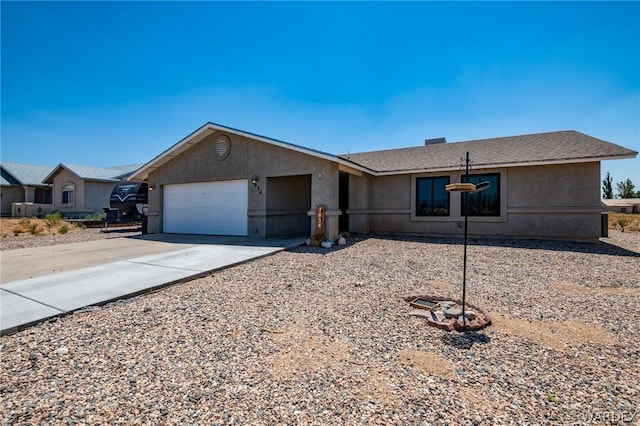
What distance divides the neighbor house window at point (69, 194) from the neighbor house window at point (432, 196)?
28.7 meters

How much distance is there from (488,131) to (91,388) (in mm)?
19153

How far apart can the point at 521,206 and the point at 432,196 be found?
3437 millimetres

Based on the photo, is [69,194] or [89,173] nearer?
[89,173]

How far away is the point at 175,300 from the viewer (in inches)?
194

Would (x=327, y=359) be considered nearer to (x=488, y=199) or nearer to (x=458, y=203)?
(x=458, y=203)

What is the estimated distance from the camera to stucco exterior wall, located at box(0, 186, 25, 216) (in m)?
27.5

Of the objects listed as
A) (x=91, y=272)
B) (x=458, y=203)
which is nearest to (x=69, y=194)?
(x=91, y=272)

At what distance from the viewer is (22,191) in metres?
28.9

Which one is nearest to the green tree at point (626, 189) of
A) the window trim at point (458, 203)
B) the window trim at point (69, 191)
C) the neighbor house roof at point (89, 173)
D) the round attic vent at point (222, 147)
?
the window trim at point (458, 203)

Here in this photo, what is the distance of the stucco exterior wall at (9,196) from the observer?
90.2 feet

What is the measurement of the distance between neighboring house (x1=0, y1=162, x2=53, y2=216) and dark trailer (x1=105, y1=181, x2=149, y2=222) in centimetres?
1366

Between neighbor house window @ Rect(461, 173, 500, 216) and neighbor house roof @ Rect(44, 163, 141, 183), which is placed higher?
neighbor house roof @ Rect(44, 163, 141, 183)

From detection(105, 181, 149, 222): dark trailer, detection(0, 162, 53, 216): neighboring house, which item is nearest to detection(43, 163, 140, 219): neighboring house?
detection(0, 162, 53, 216): neighboring house

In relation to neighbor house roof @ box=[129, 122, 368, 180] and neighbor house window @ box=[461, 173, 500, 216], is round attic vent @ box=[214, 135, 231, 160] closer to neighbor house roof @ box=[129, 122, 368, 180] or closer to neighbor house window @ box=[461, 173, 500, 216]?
neighbor house roof @ box=[129, 122, 368, 180]
